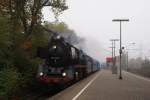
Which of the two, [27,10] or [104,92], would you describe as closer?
[104,92]

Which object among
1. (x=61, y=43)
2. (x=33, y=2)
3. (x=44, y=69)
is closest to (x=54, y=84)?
(x=44, y=69)

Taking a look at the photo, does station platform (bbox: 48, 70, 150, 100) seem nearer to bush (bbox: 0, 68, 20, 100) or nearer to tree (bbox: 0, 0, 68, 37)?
bush (bbox: 0, 68, 20, 100)

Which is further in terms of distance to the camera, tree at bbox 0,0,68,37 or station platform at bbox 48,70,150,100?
tree at bbox 0,0,68,37

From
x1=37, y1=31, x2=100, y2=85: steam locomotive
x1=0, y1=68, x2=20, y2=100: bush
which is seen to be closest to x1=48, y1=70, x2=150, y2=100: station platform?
x1=37, y1=31, x2=100, y2=85: steam locomotive

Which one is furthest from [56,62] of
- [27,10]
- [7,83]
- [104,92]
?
[7,83]

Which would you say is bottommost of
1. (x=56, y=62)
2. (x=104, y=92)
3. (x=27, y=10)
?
(x=104, y=92)

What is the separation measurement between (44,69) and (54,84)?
1.36 m

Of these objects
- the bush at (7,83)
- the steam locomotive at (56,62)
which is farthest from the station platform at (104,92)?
the bush at (7,83)

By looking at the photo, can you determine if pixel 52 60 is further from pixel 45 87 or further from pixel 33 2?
pixel 33 2

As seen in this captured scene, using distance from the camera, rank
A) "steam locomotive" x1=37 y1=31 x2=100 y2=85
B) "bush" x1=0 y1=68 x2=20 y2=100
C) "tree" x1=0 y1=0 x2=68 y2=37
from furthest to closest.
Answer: "tree" x1=0 y1=0 x2=68 y2=37, "steam locomotive" x1=37 y1=31 x2=100 y2=85, "bush" x1=0 y1=68 x2=20 y2=100

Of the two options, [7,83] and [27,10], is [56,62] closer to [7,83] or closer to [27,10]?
[27,10]

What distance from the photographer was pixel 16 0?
31703mm

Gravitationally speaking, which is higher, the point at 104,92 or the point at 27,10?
the point at 27,10

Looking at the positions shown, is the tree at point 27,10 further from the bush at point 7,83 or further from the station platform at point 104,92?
the bush at point 7,83
